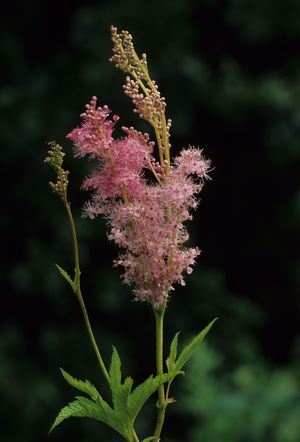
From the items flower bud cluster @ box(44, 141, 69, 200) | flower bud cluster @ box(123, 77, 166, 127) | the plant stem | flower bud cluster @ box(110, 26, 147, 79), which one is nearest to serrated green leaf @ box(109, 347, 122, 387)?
the plant stem

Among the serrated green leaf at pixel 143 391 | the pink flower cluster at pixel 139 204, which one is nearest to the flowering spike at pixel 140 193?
the pink flower cluster at pixel 139 204

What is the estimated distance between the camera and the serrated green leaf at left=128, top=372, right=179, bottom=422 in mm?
1814

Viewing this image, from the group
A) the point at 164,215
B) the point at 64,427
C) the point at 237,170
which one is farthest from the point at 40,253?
the point at 164,215

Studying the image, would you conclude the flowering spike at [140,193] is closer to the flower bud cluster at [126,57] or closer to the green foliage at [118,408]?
the flower bud cluster at [126,57]

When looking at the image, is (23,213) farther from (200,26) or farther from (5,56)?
(200,26)

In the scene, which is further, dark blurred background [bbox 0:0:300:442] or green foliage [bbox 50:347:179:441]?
dark blurred background [bbox 0:0:300:442]

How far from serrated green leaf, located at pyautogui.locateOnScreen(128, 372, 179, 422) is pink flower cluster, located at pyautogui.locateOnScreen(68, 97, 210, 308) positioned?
172 millimetres

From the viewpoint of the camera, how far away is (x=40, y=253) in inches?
383

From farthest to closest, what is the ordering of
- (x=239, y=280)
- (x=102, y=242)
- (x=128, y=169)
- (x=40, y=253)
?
(x=239, y=280) → (x=102, y=242) → (x=40, y=253) → (x=128, y=169)

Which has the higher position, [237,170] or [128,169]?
[237,170]

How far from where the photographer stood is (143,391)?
186 cm

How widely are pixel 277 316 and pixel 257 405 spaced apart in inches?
218

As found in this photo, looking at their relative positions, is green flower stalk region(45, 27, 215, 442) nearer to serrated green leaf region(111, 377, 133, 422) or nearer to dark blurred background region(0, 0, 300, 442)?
serrated green leaf region(111, 377, 133, 422)

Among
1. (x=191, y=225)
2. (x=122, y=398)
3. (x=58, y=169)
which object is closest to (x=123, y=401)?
(x=122, y=398)
